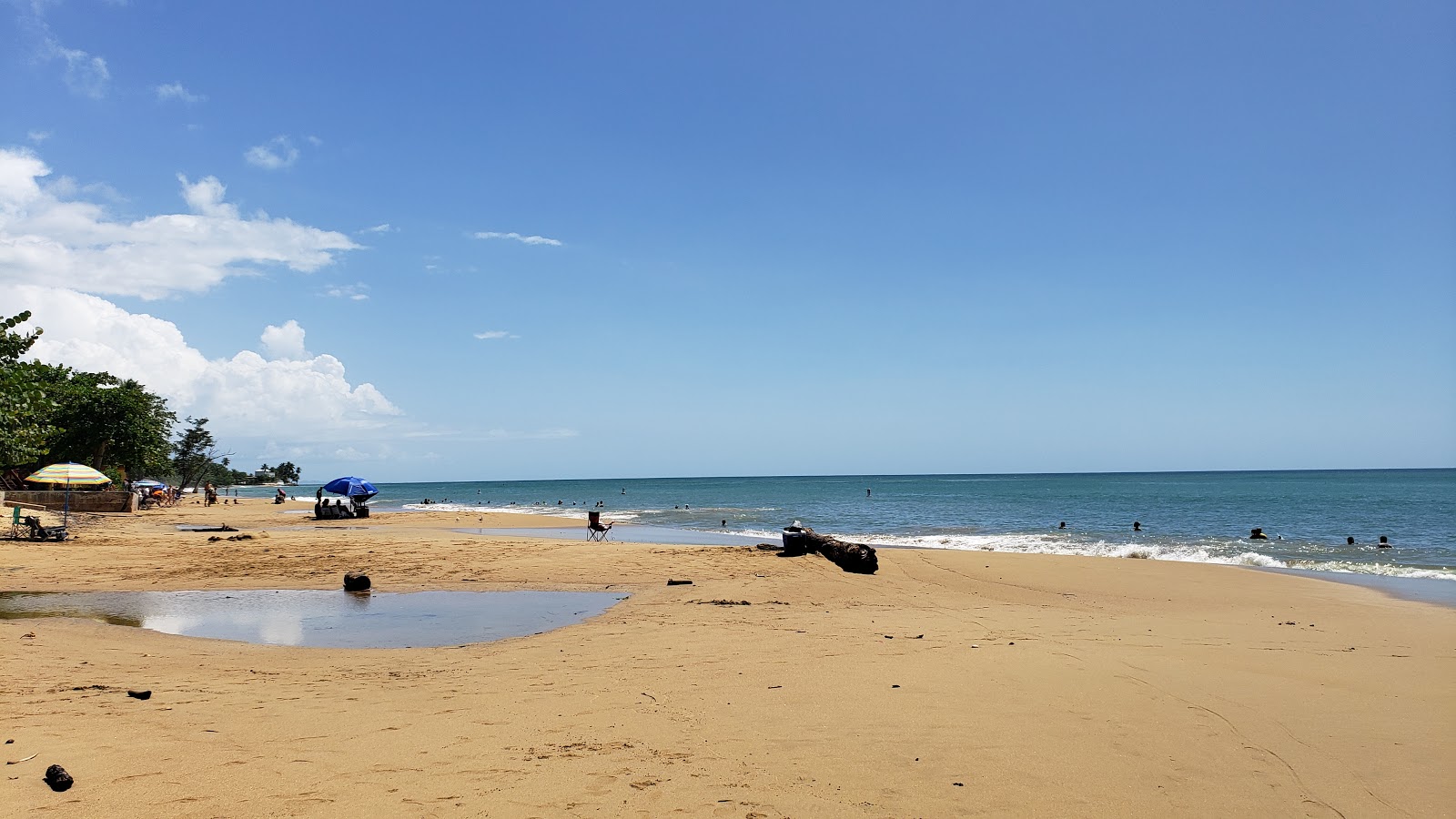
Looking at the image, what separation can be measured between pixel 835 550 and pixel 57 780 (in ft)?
54.2

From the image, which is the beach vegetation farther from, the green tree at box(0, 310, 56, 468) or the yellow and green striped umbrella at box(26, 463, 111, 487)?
the green tree at box(0, 310, 56, 468)

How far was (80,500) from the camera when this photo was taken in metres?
38.3

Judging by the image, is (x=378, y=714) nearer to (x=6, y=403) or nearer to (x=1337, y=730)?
(x=1337, y=730)

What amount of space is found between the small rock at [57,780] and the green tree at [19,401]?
712 inches

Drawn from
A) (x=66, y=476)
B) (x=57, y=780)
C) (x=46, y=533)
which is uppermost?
(x=66, y=476)

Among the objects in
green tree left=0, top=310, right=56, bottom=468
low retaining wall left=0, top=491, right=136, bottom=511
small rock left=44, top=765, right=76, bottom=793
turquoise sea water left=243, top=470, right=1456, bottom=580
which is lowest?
turquoise sea water left=243, top=470, right=1456, bottom=580

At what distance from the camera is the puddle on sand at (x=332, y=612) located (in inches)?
425

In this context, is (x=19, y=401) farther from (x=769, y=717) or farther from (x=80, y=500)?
(x=80, y=500)

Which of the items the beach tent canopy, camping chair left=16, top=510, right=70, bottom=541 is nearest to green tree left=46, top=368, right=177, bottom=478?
the beach tent canopy

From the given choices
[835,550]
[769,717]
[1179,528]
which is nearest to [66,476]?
[835,550]

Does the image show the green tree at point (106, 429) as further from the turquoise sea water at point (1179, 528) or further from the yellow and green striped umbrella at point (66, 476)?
the turquoise sea water at point (1179, 528)

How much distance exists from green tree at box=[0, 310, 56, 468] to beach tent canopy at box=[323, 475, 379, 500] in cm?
1725

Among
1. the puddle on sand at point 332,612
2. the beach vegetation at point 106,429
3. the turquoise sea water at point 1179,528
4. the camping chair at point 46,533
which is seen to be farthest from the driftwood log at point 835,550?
the beach vegetation at point 106,429

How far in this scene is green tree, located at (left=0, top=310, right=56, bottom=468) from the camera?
1794cm
